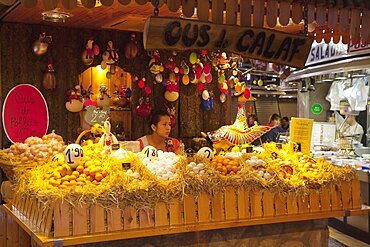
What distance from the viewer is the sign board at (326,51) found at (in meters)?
8.70

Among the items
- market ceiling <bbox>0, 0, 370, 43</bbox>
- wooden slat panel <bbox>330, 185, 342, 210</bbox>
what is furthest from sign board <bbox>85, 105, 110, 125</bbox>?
wooden slat panel <bbox>330, 185, 342, 210</bbox>

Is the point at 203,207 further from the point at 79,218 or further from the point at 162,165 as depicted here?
the point at 79,218

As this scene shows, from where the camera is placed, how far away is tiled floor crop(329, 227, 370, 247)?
271 inches

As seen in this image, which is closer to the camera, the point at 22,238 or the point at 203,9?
the point at 203,9

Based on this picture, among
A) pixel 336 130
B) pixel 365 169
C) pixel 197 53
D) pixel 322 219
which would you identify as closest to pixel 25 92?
pixel 197 53

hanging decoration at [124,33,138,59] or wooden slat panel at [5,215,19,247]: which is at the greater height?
hanging decoration at [124,33,138,59]

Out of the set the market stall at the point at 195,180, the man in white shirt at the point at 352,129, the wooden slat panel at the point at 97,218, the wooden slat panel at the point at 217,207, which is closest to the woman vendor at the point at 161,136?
the market stall at the point at 195,180

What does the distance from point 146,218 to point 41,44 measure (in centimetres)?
405

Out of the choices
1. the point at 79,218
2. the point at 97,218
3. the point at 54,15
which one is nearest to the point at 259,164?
the point at 97,218

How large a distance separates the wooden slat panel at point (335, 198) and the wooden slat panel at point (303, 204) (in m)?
0.31

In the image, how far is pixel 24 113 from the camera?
279 inches

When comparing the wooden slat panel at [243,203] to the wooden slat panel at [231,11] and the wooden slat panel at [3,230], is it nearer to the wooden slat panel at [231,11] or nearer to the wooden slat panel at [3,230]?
the wooden slat panel at [231,11]

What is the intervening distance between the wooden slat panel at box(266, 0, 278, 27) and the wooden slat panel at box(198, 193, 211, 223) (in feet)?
5.47

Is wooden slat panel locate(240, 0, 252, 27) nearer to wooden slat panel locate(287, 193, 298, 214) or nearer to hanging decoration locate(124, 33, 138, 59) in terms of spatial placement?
wooden slat panel locate(287, 193, 298, 214)
